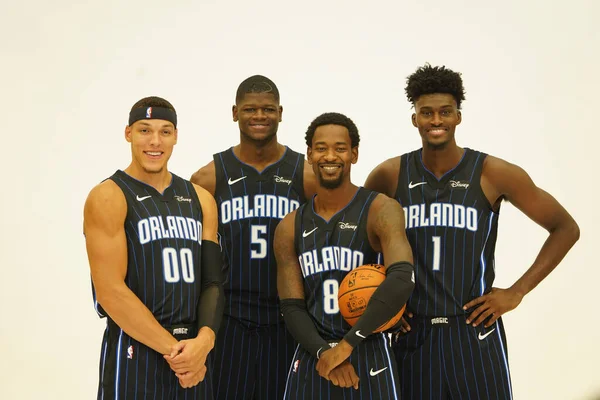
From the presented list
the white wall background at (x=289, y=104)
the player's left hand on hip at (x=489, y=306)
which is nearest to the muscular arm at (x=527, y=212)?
the player's left hand on hip at (x=489, y=306)

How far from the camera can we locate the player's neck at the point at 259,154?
3.78 metres

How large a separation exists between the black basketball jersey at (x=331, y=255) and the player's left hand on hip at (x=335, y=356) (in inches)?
5.7

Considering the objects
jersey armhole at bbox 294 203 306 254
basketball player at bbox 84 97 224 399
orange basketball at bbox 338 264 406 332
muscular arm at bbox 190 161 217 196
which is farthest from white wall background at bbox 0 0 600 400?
orange basketball at bbox 338 264 406 332

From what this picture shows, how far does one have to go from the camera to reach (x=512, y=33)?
5.62 metres

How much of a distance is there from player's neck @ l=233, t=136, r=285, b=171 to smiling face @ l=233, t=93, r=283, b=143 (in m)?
0.06

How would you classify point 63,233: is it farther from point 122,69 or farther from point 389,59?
point 389,59

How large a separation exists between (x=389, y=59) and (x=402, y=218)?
8.77ft

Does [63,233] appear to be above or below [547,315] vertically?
above

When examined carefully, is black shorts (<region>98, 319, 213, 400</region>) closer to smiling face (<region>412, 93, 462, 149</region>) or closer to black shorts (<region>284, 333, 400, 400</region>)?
black shorts (<region>284, 333, 400, 400</region>)

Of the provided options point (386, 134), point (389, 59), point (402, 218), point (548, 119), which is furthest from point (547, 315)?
point (402, 218)

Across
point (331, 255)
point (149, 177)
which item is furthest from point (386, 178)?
point (149, 177)

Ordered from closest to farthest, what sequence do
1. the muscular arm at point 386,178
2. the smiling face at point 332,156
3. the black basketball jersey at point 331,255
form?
the black basketball jersey at point 331,255, the smiling face at point 332,156, the muscular arm at point 386,178

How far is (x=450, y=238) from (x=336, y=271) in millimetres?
585

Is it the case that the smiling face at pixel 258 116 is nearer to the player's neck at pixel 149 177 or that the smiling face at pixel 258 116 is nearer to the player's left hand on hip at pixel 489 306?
the player's neck at pixel 149 177
